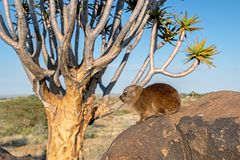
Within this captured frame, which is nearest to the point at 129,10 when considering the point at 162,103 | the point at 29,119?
the point at 162,103

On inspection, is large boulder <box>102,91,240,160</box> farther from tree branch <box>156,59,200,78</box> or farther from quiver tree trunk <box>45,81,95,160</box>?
tree branch <box>156,59,200,78</box>

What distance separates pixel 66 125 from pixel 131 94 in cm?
145

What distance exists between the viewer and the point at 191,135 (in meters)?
5.05

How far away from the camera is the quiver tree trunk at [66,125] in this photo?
25.3ft

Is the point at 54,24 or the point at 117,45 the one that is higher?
the point at 54,24

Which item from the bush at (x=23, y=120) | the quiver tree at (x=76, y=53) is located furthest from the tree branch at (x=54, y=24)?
the bush at (x=23, y=120)

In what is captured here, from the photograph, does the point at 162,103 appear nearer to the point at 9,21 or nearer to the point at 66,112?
the point at 66,112

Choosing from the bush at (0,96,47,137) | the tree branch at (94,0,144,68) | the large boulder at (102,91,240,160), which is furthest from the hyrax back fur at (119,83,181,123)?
the bush at (0,96,47,137)

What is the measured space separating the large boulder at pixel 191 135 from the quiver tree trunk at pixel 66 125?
1.89 meters

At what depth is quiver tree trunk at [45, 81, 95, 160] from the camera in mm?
7703

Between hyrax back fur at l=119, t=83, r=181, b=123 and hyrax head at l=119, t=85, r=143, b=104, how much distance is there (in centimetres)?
17

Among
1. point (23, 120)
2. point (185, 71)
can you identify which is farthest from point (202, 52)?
point (23, 120)

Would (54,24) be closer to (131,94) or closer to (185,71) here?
(131,94)

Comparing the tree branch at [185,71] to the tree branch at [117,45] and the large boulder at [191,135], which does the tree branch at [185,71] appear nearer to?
the tree branch at [117,45]
